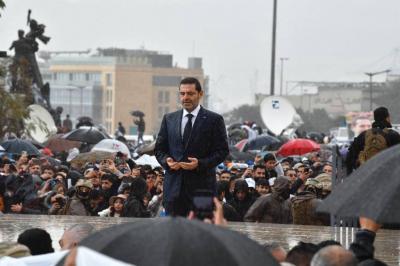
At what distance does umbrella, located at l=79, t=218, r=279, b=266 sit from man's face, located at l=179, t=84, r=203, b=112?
5.63m

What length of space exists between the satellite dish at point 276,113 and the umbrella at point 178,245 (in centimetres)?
4859

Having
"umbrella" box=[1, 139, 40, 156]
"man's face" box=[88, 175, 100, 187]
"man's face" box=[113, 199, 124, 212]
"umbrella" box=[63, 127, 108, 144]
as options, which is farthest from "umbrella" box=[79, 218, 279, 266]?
"umbrella" box=[63, 127, 108, 144]

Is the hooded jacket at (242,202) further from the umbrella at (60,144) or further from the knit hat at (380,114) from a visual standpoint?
the umbrella at (60,144)

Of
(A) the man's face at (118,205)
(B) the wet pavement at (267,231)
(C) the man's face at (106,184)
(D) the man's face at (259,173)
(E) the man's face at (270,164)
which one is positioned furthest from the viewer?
(E) the man's face at (270,164)

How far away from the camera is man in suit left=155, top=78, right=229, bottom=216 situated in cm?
1450

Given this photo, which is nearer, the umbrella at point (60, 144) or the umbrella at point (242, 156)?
the umbrella at point (242, 156)

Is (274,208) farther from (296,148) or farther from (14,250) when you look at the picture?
(296,148)

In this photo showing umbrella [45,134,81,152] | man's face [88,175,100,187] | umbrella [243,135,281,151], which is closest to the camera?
man's face [88,175,100,187]

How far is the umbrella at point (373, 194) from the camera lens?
31.1 feet

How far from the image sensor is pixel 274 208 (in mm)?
18422

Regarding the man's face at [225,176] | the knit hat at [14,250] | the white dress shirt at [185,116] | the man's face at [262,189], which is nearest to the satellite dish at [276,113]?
the man's face at [225,176]

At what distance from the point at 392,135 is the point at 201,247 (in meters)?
8.25

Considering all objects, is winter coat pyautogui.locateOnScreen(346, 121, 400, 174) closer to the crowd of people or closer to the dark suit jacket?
the crowd of people

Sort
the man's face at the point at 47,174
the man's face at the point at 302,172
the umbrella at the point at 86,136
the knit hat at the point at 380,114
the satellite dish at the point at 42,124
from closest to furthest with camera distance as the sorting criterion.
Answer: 1. the knit hat at the point at 380,114
2. the man's face at the point at 302,172
3. the man's face at the point at 47,174
4. the umbrella at the point at 86,136
5. the satellite dish at the point at 42,124
